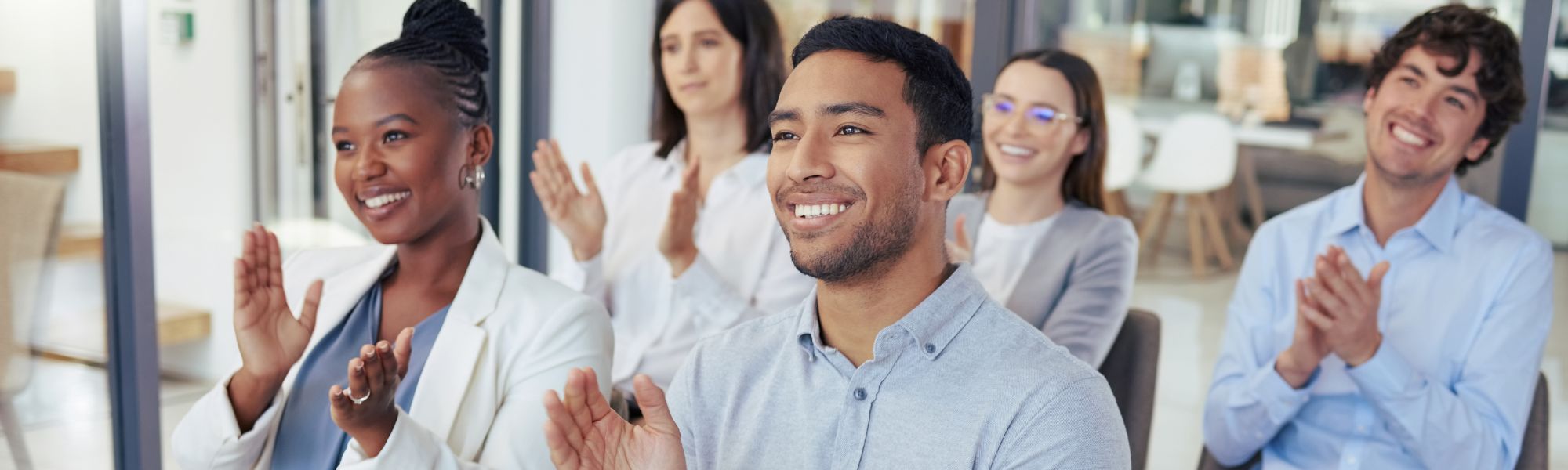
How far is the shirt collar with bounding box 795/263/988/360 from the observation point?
155 centimetres

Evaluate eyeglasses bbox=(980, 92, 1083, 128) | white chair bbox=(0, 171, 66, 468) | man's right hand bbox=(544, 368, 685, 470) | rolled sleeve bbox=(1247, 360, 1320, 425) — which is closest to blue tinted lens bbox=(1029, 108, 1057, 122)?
eyeglasses bbox=(980, 92, 1083, 128)

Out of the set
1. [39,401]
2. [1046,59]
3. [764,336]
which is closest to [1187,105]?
[1046,59]

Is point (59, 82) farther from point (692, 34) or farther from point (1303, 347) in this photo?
point (1303, 347)

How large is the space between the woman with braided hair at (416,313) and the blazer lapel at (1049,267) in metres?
1.08

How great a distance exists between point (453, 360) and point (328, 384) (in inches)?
7.9

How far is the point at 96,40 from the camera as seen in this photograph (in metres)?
2.59

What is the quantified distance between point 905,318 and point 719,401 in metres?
0.31

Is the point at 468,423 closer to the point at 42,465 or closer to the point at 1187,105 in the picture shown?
the point at 42,465

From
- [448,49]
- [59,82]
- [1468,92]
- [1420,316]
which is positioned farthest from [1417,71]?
[59,82]

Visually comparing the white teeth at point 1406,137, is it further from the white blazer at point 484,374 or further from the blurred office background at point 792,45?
the white blazer at point 484,374

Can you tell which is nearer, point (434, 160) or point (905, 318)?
point (905, 318)

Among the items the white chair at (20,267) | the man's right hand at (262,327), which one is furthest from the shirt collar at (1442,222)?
the white chair at (20,267)

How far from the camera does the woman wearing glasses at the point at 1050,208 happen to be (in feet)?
8.63

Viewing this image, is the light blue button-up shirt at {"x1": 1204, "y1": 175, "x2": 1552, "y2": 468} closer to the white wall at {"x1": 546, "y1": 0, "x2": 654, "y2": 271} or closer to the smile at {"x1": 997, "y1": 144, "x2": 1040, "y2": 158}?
the smile at {"x1": 997, "y1": 144, "x2": 1040, "y2": 158}
